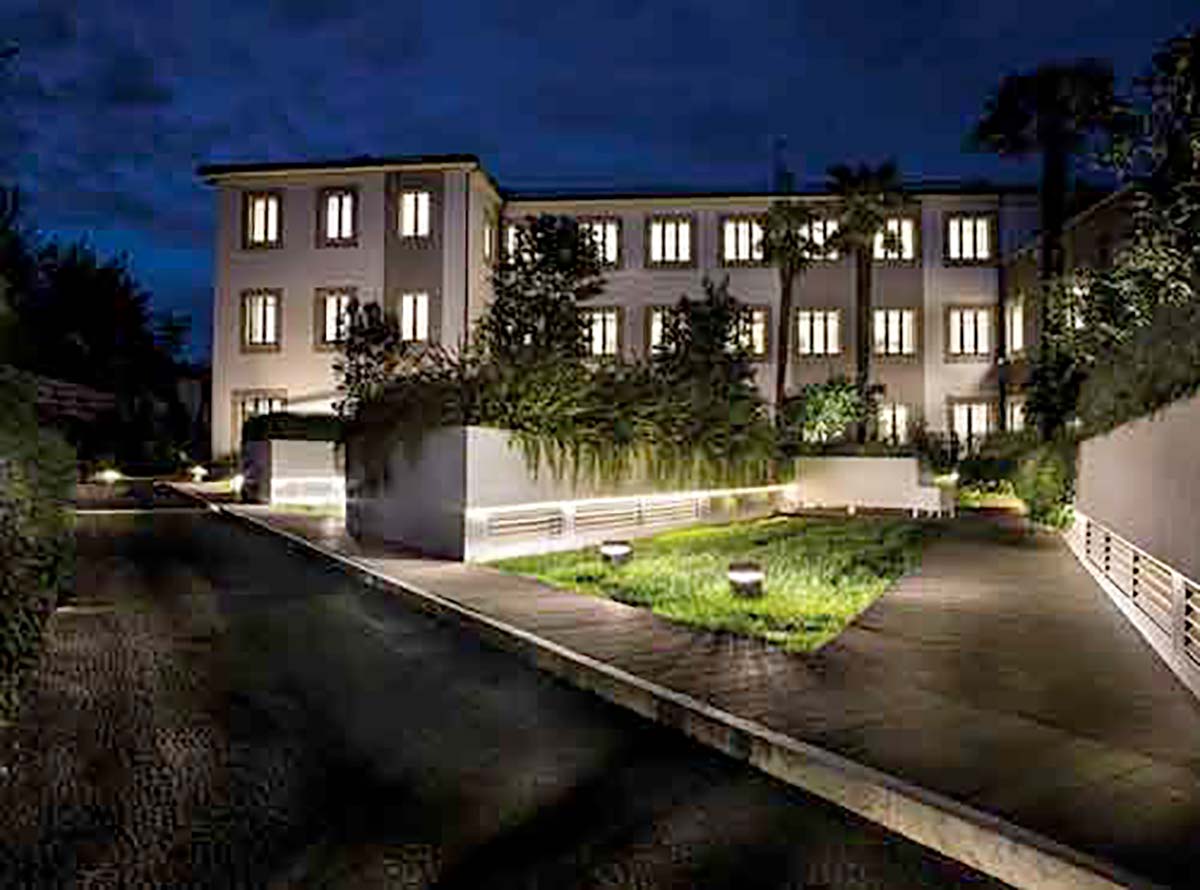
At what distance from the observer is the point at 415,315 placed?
109 ft

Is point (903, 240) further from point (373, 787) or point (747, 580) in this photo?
point (373, 787)

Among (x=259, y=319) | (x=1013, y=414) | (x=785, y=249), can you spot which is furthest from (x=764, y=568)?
(x=259, y=319)

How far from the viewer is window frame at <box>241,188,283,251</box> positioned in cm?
3416

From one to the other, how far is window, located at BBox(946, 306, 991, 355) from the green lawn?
609 inches

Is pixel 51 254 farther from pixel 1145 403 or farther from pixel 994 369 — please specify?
pixel 1145 403

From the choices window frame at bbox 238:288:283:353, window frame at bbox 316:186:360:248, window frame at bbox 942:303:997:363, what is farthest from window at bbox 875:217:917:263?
window frame at bbox 238:288:283:353

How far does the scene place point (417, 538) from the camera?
15898mm

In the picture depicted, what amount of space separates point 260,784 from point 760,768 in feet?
8.35

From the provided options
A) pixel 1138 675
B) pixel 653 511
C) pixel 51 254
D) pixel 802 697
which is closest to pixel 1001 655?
pixel 1138 675

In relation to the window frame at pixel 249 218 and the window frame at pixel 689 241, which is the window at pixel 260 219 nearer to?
the window frame at pixel 249 218

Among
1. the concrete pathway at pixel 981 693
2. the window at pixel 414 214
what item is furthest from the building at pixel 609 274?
the concrete pathway at pixel 981 693

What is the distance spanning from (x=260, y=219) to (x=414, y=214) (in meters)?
5.36

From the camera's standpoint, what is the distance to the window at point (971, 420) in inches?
1335

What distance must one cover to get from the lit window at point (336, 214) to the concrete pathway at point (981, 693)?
23673mm
